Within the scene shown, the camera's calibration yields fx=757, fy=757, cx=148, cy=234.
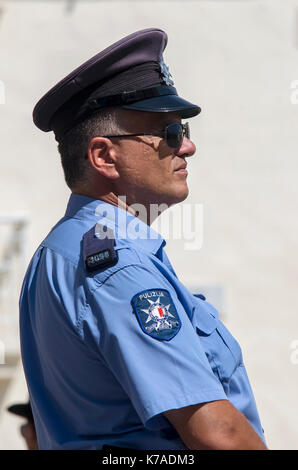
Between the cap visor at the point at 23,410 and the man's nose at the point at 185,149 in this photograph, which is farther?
the cap visor at the point at 23,410

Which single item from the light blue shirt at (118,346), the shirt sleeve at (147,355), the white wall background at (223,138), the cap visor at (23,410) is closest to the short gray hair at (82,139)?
the light blue shirt at (118,346)

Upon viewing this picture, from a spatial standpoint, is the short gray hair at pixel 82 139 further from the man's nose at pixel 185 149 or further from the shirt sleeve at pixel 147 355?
the shirt sleeve at pixel 147 355

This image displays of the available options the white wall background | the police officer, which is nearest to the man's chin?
the police officer

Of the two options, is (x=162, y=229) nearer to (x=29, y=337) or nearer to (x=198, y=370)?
(x=29, y=337)

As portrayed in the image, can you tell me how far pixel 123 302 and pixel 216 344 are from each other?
305 mm

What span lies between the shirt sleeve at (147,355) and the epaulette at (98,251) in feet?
0.13

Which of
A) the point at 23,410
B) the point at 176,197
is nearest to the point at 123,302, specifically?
the point at 176,197

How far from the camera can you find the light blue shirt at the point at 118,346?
1553 millimetres

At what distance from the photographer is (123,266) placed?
5.39 ft

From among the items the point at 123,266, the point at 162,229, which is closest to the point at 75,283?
the point at 123,266

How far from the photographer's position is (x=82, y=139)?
1.95m

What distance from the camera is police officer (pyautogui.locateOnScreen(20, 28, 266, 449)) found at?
61.0 inches

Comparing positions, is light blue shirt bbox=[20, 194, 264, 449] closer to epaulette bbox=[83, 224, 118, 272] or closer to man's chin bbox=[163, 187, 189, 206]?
epaulette bbox=[83, 224, 118, 272]

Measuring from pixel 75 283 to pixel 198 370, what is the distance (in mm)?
336
